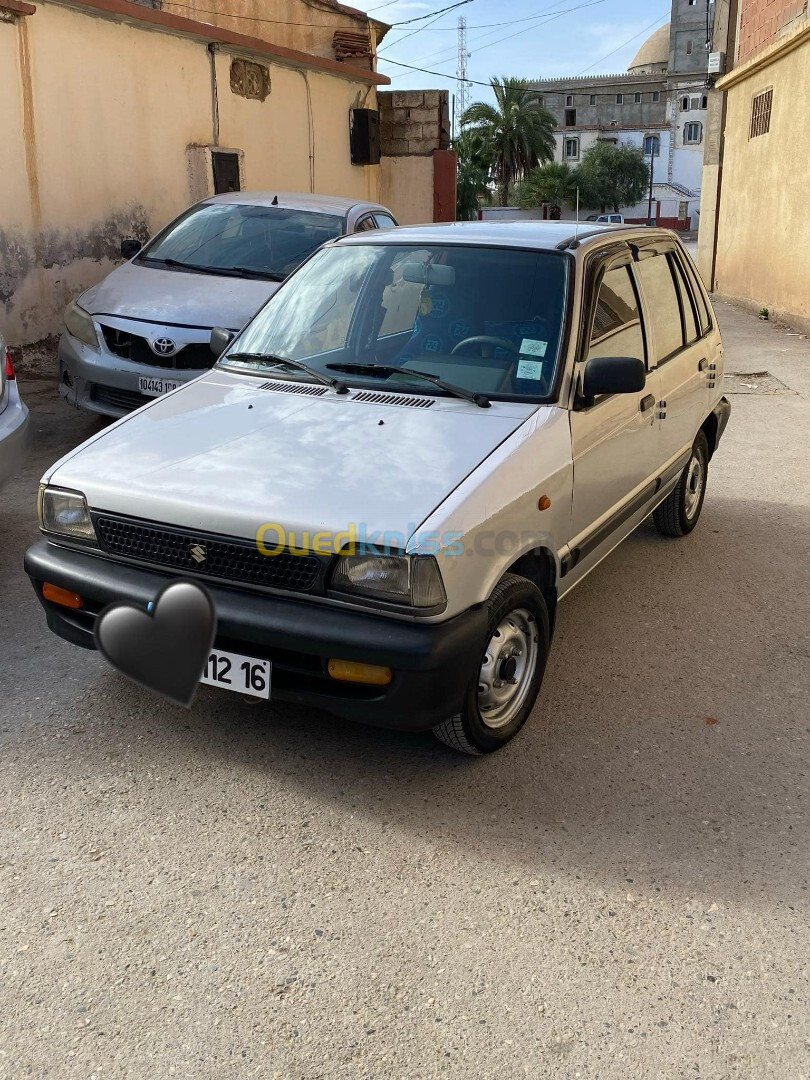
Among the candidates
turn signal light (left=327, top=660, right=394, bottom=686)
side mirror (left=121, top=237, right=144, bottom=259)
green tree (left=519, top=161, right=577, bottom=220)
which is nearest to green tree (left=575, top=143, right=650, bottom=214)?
green tree (left=519, top=161, right=577, bottom=220)

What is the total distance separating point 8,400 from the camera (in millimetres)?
5113

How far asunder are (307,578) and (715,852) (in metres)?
1.46

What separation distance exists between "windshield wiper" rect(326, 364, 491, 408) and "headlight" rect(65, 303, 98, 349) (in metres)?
3.51

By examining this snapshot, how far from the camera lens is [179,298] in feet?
23.4

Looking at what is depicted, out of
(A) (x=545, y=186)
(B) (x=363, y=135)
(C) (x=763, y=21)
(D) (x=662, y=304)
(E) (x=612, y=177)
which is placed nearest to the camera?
(D) (x=662, y=304)

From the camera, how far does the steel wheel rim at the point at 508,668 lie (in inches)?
132

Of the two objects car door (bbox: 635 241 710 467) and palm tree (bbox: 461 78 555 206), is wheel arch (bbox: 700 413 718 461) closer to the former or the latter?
car door (bbox: 635 241 710 467)

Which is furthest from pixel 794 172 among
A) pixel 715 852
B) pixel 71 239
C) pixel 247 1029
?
pixel 247 1029

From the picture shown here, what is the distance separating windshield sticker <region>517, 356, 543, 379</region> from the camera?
376 centimetres

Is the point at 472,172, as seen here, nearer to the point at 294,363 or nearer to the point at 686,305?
the point at 686,305

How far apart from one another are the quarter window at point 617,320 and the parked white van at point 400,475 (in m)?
0.01

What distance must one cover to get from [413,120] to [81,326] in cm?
1261

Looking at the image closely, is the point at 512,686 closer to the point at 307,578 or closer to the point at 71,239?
the point at 307,578

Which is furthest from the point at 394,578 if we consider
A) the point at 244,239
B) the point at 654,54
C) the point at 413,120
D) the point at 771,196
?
the point at 654,54
